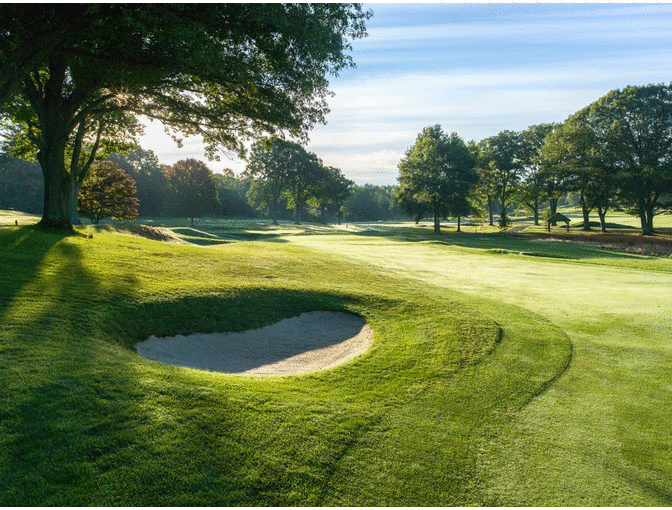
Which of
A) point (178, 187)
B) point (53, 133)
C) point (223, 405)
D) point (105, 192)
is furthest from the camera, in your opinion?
point (178, 187)

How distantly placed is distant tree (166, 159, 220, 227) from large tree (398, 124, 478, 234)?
37.9 meters

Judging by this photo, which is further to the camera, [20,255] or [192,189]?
[192,189]

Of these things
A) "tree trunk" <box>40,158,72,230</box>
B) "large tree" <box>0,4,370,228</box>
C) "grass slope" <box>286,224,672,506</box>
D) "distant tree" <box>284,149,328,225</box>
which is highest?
"distant tree" <box>284,149,328,225</box>

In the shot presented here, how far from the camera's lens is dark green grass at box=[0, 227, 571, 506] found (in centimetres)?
504

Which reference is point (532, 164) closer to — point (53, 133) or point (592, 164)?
point (592, 164)

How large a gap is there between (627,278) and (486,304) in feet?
39.4

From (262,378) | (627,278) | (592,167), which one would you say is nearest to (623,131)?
(592,167)

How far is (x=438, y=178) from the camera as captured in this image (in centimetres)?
6981

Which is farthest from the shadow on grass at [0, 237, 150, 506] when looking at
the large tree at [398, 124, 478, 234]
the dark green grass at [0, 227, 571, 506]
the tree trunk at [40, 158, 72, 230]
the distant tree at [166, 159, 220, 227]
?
the distant tree at [166, 159, 220, 227]

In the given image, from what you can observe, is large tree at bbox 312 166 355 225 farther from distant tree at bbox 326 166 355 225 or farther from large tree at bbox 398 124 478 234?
large tree at bbox 398 124 478 234

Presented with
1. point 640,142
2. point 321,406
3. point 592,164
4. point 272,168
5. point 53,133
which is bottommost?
point 321,406

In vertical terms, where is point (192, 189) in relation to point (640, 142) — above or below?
below

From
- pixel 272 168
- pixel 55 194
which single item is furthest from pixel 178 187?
pixel 55 194

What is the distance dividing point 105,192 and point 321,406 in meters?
49.3
